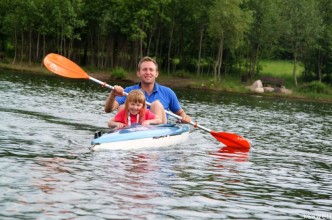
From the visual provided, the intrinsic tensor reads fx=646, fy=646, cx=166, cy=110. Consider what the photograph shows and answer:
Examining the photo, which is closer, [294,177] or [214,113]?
[294,177]

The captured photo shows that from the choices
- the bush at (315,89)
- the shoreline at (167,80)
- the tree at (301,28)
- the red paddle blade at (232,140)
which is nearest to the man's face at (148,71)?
the red paddle blade at (232,140)

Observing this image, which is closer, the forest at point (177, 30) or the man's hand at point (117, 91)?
the man's hand at point (117, 91)

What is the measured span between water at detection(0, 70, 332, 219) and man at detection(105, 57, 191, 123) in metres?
1.07

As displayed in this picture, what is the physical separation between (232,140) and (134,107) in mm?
4284

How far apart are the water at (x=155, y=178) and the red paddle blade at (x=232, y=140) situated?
0.29 m

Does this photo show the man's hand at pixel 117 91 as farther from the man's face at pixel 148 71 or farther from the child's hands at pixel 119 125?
the man's face at pixel 148 71

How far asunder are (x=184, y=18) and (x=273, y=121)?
140ft

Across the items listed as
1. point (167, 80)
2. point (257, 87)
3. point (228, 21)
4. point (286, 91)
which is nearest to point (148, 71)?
point (257, 87)

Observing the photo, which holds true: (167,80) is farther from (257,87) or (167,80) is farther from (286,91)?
(286,91)

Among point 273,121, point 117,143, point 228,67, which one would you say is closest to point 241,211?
point 117,143

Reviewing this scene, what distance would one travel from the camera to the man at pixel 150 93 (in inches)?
574

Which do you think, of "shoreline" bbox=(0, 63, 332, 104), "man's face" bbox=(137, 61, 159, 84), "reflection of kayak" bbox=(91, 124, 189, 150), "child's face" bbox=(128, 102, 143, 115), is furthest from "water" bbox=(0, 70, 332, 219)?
"shoreline" bbox=(0, 63, 332, 104)

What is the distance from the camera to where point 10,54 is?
77.4 meters

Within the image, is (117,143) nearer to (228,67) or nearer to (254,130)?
(254,130)
